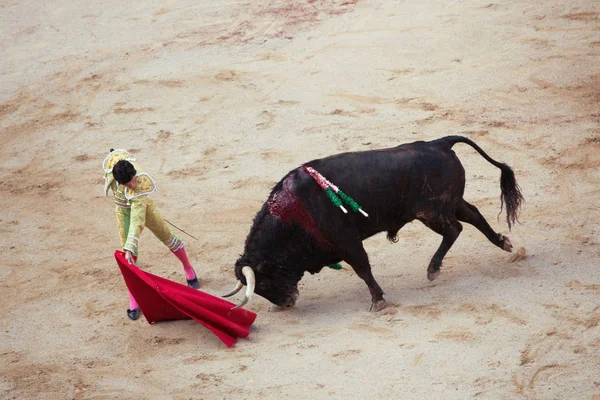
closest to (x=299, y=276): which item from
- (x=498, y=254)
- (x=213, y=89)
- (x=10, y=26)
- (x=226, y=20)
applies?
(x=498, y=254)

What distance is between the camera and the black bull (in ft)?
21.0

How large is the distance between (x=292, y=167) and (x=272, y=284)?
249 cm

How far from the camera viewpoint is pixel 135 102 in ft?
35.2

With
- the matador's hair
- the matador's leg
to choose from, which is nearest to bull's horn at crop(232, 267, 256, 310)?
the matador's leg

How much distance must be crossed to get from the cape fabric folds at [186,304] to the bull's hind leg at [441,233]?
4.75 ft

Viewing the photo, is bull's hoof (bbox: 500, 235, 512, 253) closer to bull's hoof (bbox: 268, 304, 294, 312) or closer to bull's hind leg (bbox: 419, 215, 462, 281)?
bull's hind leg (bbox: 419, 215, 462, 281)

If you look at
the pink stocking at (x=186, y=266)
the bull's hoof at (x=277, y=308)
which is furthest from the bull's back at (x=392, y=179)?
the pink stocking at (x=186, y=266)

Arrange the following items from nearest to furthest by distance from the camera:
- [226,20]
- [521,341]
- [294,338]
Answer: [521,341], [294,338], [226,20]

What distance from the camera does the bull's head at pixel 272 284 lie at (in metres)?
6.61

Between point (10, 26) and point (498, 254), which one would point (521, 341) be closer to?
point (498, 254)

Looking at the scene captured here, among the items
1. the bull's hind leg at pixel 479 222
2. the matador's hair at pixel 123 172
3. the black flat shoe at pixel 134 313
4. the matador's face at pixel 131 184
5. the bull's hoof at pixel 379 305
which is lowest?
the black flat shoe at pixel 134 313

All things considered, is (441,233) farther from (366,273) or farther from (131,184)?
(131,184)

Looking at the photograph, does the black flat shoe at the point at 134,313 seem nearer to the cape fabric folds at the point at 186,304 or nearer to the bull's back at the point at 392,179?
the cape fabric folds at the point at 186,304

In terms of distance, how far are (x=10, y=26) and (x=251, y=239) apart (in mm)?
8440
